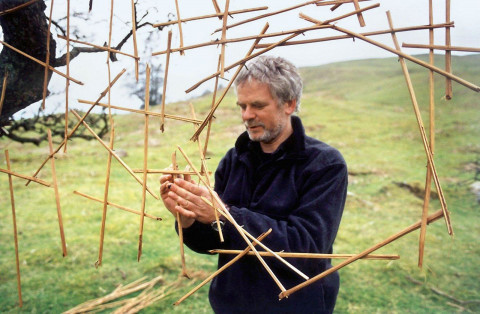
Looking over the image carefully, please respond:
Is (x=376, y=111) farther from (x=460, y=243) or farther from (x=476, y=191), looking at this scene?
(x=460, y=243)

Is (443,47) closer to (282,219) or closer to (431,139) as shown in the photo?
(431,139)

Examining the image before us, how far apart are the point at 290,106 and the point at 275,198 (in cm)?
61

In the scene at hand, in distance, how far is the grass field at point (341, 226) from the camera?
15.4 ft

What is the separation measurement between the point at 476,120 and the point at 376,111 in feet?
17.7

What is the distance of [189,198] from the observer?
1618mm

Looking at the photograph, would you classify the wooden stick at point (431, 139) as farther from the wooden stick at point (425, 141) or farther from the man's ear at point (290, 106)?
the man's ear at point (290, 106)

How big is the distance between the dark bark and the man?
1082mm

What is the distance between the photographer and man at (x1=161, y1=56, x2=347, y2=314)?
1.89m

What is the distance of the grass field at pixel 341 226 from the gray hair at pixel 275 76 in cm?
90

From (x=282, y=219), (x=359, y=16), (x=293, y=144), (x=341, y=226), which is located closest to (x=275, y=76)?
(x=293, y=144)

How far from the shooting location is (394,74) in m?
26.2

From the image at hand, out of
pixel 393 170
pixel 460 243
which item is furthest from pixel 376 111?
pixel 460 243

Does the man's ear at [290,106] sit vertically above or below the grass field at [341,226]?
above

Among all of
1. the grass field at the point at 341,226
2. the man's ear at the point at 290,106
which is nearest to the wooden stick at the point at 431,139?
the grass field at the point at 341,226
